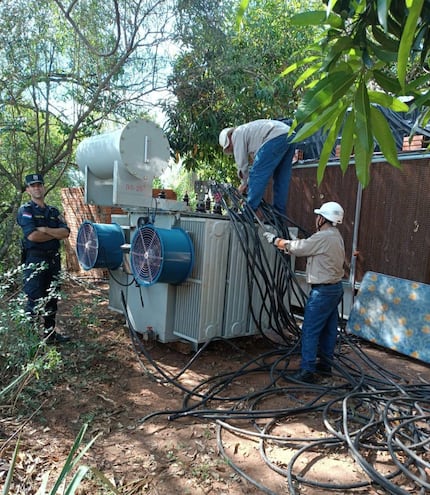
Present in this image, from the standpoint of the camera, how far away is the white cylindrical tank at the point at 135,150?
3.88m

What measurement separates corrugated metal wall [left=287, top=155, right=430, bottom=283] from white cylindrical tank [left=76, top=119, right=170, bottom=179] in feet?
6.46

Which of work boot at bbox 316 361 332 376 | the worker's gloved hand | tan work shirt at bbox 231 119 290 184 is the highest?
tan work shirt at bbox 231 119 290 184

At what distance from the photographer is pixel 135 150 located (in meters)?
3.92

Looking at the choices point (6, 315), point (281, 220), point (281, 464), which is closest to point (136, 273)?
point (6, 315)

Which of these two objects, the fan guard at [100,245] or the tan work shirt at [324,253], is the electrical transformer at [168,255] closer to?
the fan guard at [100,245]

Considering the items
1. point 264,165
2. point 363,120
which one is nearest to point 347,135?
point 363,120

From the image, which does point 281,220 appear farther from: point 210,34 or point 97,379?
point 210,34

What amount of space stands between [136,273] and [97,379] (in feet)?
3.29

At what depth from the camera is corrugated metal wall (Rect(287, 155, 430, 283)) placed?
449 centimetres

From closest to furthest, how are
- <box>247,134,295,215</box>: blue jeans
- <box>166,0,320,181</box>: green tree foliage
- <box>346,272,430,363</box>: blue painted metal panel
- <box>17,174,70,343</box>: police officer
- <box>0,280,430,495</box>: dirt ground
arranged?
<box>0,280,430,495</box>: dirt ground
<box>17,174,70,343</box>: police officer
<box>247,134,295,215</box>: blue jeans
<box>346,272,430,363</box>: blue painted metal panel
<box>166,0,320,181</box>: green tree foliage

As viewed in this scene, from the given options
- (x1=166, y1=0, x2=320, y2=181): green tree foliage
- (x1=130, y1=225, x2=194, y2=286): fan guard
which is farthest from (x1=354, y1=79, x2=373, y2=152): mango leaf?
(x1=166, y1=0, x2=320, y2=181): green tree foliage

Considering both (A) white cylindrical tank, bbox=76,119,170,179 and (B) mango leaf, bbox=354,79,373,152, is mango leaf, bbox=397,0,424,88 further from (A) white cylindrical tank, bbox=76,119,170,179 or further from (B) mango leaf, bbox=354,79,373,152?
(A) white cylindrical tank, bbox=76,119,170,179

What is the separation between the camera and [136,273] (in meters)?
3.93

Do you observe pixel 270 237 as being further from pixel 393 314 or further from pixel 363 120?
pixel 363 120
